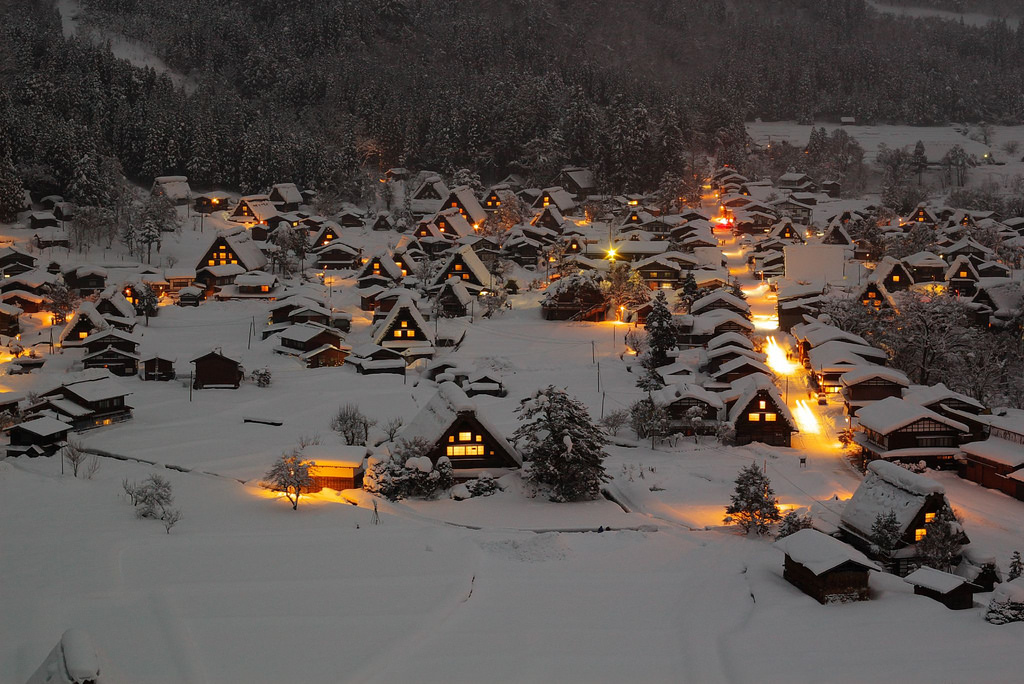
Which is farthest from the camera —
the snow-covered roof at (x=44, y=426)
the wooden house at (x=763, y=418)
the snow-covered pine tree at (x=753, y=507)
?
the wooden house at (x=763, y=418)

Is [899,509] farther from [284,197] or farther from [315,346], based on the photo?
[284,197]

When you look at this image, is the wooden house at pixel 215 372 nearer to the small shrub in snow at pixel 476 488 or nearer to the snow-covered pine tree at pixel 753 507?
the small shrub in snow at pixel 476 488

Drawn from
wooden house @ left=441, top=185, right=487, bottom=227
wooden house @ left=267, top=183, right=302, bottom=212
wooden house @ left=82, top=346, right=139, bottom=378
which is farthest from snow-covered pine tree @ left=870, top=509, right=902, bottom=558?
wooden house @ left=267, top=183, right=302, bottom=212

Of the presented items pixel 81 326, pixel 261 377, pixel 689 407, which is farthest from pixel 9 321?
pixel 689 407

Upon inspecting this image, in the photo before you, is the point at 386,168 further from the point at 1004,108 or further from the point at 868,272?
the point at 1004,108

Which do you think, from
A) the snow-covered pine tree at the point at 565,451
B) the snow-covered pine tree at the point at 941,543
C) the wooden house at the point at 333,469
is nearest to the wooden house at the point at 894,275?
the snow-covered pine tree at the point at 941,543

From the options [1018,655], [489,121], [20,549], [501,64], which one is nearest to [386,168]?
[489,121]
